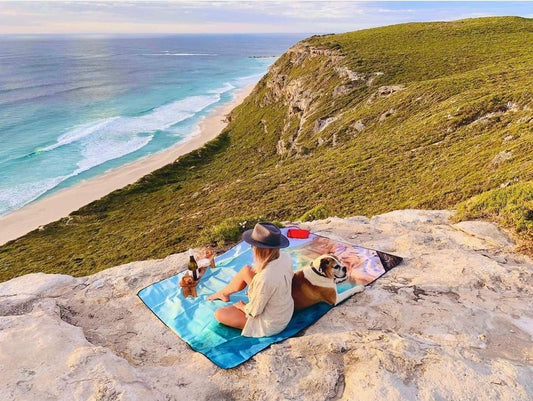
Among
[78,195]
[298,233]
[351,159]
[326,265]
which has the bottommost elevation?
[78,195]

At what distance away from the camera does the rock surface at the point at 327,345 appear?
14.9ft

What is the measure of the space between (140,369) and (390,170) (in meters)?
17.1

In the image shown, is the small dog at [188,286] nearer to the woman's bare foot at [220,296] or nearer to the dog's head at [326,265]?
the woman's bare foot at [220,296]

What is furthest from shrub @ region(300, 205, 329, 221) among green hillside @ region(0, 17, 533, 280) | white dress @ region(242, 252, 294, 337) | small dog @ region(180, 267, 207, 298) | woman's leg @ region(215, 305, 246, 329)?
white dress @ region(242, 252, 294, 337)

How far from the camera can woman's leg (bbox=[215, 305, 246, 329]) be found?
6.40 meters

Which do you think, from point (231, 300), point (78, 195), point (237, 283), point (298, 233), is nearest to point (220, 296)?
point (231, 300)

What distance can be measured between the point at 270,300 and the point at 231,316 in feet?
2.96

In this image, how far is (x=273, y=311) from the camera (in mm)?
6027

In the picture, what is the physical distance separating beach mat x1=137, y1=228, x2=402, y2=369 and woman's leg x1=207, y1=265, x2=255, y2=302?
12cm

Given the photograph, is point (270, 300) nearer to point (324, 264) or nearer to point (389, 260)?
point (324, 264)

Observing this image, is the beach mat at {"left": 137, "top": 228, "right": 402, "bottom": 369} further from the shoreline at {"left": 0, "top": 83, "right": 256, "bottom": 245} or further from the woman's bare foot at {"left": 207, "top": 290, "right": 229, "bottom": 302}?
the shoreline at {"left": 0, "top": 83, "right": 256, "bottom": 245}

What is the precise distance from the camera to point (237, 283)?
7070 mm

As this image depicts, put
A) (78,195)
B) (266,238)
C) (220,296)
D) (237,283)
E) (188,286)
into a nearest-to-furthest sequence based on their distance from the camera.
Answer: (266,238) < (237,283) < (220,296) < (188,286) < (78,195)

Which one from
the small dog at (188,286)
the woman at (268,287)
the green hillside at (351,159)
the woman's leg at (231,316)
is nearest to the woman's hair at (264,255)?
the woman at (268,287)
